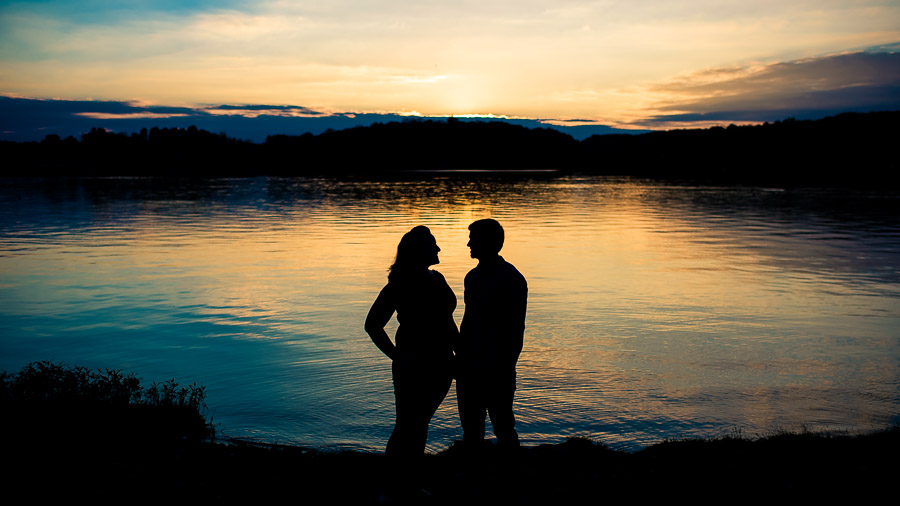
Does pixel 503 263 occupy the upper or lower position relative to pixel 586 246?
upper

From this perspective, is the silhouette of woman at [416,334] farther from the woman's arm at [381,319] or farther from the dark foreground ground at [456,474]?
the dark foreground ground at [456,474]

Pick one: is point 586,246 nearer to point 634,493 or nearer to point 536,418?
point 536,418

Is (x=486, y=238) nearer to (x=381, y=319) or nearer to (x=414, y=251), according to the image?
(x=414, y=251)

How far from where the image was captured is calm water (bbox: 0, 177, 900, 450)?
9695mm

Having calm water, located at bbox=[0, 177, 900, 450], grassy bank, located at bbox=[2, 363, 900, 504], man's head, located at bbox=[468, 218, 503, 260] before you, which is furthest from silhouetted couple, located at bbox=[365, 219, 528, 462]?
calm water, located at bbox=[0, 177, 900, 450]

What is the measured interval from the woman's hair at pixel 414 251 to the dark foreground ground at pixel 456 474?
159 cm

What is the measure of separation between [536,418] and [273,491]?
4.32 meters

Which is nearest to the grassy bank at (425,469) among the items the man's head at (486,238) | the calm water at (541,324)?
the calm water at (541,324)

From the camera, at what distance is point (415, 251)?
5.22 m

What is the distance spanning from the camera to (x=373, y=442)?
28.5 feet

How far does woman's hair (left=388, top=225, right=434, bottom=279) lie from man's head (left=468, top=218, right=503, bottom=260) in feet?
1.96

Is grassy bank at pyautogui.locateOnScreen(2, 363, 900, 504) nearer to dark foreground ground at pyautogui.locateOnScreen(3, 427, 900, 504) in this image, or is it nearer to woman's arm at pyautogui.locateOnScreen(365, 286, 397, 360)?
dark foreground ground at pyautogui.locateOnScreen(3, 427, 900, 504)

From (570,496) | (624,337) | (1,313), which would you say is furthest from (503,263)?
(1,313)

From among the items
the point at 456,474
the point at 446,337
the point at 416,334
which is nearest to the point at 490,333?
the point at 446,337
